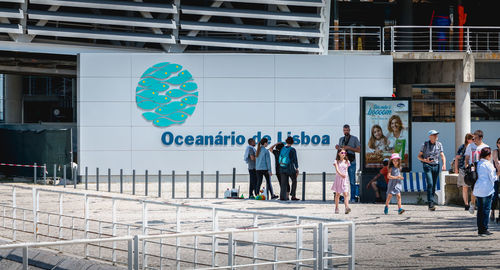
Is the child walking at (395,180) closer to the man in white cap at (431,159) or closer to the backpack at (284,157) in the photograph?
the man in white cap at (431,159)

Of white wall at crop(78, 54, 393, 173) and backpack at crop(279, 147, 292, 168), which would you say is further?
white wall at crop(78, 54, 393, 173)

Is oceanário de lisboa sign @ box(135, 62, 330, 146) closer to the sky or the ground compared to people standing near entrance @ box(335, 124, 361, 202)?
closer to the sky

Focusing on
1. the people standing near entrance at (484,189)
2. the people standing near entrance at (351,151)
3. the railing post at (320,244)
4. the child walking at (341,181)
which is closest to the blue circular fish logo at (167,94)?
the people standing near entrance at (351,151)

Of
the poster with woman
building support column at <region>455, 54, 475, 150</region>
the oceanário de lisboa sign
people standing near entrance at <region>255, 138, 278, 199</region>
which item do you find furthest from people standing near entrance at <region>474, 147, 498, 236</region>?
building support column at <region>455, 54, 475, 150</region>

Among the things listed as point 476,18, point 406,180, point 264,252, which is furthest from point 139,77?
point 264,252

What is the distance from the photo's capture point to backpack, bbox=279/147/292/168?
22.5 metres

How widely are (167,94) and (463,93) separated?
11.6 meters

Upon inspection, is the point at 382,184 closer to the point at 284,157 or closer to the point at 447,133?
the point at 284,157

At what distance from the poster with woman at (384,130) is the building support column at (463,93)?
503 inches

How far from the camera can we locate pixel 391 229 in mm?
16172

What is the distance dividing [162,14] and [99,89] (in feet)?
12.1

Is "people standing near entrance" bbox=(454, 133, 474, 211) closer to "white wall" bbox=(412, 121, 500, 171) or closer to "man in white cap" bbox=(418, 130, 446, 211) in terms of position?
"man in white cap" bbox=(418, 130, 446, 211)

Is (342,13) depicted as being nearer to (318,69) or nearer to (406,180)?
(318,69)

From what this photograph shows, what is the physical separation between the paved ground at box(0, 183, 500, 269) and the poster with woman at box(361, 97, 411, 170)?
147 cm
